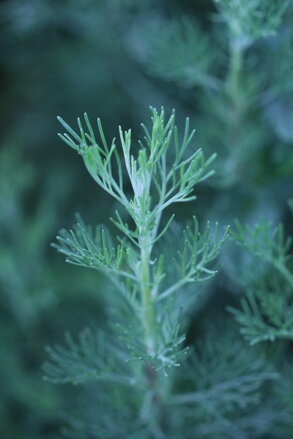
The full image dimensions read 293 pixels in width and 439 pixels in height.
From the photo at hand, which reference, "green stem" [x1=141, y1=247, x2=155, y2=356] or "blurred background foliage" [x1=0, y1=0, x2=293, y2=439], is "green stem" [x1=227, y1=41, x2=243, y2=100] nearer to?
"blurred background foliage" [x1=0, y1=0, x2=293, y2=439]

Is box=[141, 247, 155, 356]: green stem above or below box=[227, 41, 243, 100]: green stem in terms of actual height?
below

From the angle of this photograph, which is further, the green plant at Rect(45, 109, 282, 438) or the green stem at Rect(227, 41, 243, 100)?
the green stem at Rect(227, 41, 243, 100)

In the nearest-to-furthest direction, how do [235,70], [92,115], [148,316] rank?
1. [148,316]
2. [235,70]
3. [92,115]

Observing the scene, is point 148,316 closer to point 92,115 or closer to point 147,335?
point 147,335

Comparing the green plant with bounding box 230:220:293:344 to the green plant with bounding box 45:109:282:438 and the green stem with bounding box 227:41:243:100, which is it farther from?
the green stem with bounding box 227:41:243:100

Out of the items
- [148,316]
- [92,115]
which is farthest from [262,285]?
[92,115]

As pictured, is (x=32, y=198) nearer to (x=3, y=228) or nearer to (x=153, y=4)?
(x=3, y=228)

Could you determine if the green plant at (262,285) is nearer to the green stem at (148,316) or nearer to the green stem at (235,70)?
the green stem at (148,316)

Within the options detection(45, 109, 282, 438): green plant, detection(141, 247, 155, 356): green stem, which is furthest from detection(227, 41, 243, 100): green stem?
detection(141, 247, 155, 356): green stem

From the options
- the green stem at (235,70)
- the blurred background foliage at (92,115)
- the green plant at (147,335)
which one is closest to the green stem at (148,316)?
the green plant at (147,335)

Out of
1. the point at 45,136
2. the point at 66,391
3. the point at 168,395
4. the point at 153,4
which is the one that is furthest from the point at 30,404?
the point at 153,4
